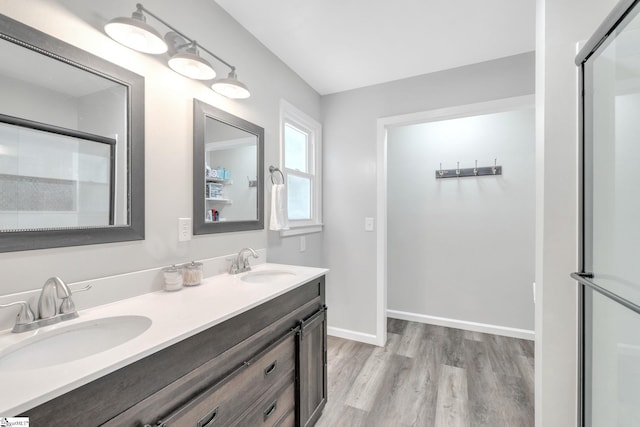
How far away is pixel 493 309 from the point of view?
284 cm

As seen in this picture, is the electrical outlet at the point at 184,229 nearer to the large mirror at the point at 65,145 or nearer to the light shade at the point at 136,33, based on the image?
the large mirror at the point at 65,145

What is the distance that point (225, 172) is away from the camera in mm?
1682

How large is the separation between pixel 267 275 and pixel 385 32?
183 cm

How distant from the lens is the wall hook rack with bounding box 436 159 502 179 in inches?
110

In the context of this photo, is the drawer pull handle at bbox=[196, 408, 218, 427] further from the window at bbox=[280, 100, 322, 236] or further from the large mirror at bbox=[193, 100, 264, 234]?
the window at bbox=[280, 100, 322, 236]

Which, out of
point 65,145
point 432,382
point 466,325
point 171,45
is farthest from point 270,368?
point 466,325

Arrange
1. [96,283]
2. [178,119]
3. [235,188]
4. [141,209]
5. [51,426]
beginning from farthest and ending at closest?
[235,188]
[178,119]
[141,209]
[96,283]
[51,426]

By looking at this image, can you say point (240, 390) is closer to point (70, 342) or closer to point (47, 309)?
point (70, 342)

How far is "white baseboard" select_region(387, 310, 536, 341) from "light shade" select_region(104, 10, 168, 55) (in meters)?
3.25

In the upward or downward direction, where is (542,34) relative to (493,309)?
upward

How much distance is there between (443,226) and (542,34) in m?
2.06

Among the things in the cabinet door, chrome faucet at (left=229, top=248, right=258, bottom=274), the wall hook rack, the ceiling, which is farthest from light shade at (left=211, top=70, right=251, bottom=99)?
the wall hook rack

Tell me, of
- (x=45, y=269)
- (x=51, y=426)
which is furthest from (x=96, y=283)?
(x=51, y=426)

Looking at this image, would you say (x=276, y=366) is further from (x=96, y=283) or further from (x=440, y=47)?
(x=440, y=47)
